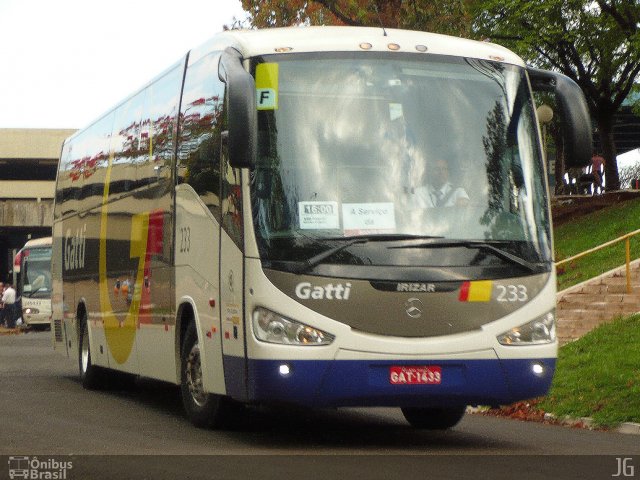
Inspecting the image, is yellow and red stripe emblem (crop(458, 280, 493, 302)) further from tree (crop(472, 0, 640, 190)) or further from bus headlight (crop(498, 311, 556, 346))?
Result: tree (crop(472, 0, 640, 190))

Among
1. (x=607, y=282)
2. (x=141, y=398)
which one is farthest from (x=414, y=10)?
(x=141, y=398)

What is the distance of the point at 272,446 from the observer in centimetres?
1181

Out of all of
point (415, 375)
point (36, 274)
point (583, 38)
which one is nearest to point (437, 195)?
point (415, 375)

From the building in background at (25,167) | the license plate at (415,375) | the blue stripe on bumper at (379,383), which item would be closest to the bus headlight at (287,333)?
the blue stripe on bumper at (379,383)

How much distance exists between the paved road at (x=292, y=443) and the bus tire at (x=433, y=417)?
0.13m

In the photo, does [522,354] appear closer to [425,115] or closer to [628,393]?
[425,115]

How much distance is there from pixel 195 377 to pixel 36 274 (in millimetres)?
41337

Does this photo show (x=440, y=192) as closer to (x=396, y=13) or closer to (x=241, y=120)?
(x=241, y=120)

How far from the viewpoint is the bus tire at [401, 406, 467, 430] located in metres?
13.6

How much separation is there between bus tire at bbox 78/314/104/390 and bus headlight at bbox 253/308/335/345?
8.35m

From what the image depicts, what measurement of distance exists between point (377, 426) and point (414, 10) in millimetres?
25282
